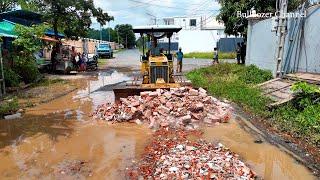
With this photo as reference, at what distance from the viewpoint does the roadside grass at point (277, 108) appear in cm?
816

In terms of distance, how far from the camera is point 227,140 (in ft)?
26.9

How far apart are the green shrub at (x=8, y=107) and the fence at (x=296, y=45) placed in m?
10.4

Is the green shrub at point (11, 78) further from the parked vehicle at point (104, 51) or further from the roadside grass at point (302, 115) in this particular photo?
the parked vehicle at point (104, 51)

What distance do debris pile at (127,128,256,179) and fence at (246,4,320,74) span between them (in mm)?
7369

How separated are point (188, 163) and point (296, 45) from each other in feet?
32.9

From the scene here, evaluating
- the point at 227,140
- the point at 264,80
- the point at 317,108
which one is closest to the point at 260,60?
the point at 264,80

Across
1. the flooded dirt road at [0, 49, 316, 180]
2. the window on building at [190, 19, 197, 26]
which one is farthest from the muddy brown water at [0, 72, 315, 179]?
the window on building at [190, 19, 197, 26]

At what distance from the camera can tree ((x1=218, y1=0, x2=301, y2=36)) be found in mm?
22453

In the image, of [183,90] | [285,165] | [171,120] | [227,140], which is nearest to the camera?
[285,165]

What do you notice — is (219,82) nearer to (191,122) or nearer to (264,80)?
(264,80)

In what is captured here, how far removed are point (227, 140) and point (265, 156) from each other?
4.16 feet

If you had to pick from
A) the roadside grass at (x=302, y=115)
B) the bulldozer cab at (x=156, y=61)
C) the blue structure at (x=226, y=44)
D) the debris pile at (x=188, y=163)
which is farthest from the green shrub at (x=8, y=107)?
the blue structure at (x=226, y=44)

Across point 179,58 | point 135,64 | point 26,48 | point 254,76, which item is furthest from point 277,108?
point 135,64

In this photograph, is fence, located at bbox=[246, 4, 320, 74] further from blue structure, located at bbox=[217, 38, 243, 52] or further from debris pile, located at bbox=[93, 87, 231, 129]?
blue structure, located at bbox=[217, 38, 243, 52]
